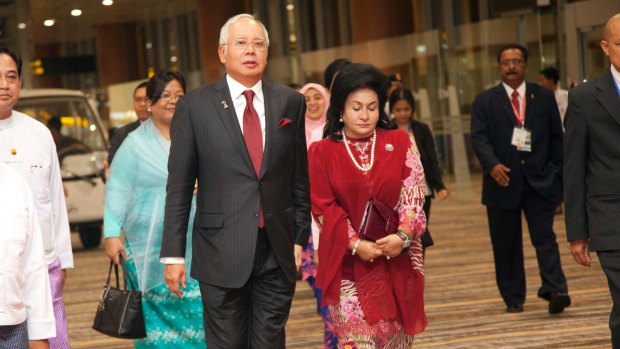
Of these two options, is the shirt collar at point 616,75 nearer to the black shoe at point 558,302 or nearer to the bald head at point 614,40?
the bald head at point 614,40

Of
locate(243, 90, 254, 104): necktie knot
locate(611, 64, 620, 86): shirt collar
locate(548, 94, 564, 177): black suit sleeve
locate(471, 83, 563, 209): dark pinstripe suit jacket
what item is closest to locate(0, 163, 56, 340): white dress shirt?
locate(243, 90, 254, 104): necktie knot

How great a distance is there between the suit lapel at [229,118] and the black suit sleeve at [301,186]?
264mm

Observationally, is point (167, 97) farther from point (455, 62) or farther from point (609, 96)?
point (455, 62)

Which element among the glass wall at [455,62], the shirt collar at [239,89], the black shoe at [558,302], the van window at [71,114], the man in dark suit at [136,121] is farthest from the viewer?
the glass wall at [455,62]

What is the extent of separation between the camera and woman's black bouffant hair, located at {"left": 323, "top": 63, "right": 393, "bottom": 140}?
498 centimetres

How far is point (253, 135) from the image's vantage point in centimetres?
445

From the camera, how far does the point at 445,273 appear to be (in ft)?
32.5

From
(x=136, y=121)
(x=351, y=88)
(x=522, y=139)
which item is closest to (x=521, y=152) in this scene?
(x=522, y=139)

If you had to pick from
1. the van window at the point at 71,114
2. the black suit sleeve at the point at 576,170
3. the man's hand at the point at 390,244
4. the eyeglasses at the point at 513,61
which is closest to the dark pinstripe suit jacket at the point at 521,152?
the eyeglasses at the point at 513,61

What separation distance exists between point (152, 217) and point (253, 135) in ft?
4.58

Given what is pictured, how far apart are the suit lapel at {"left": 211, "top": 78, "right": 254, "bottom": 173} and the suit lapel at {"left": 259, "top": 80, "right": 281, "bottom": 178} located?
0.06 meters

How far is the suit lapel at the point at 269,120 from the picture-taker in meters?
4.42

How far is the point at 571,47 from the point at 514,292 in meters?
7.57

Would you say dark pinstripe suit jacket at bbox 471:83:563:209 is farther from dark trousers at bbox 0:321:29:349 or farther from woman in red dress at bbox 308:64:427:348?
dark trousers at bbox 0:321:29:349
